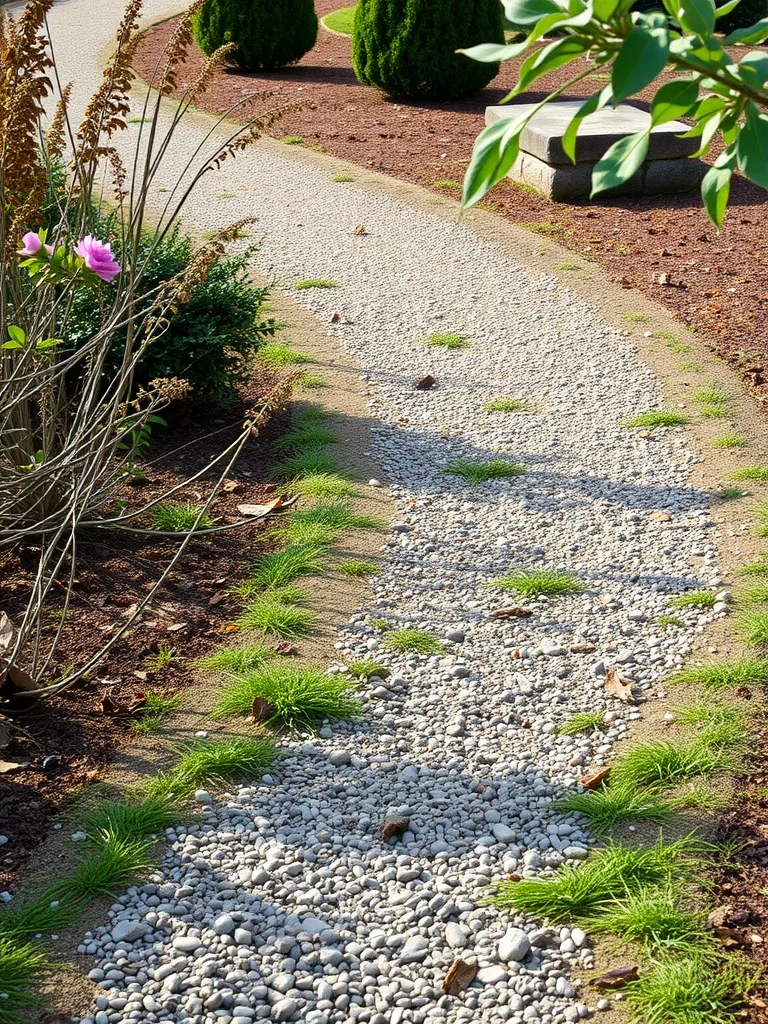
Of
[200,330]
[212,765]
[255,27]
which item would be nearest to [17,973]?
[212,765]

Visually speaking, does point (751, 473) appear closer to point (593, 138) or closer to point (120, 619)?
point (120, 619)

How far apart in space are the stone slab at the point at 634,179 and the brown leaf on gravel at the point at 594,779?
272 inches

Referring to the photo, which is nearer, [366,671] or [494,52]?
[494,52]

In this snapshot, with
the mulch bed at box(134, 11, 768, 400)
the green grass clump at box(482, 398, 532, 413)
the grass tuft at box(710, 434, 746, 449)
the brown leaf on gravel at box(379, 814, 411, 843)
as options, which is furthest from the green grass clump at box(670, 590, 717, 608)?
the mulch bed at box(134, 11, 768, 400)

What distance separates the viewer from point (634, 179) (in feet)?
29.6

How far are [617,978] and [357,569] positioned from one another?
2.11m

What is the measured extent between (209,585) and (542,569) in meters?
1.28

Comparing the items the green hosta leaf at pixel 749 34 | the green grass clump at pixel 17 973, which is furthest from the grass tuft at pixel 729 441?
the green hosta leaf at pixel 749 34

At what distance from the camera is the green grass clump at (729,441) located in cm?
522

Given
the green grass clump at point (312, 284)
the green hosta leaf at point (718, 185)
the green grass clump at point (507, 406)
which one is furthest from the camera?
the green grass clump at point (312, 284)

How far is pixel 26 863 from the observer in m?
2.75

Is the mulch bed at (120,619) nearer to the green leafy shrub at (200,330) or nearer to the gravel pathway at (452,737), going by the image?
the green leafy shrub at (200,330)

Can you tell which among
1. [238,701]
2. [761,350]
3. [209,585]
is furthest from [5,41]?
[761,350]

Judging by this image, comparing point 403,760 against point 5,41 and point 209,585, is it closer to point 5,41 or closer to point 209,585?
point 209,585
